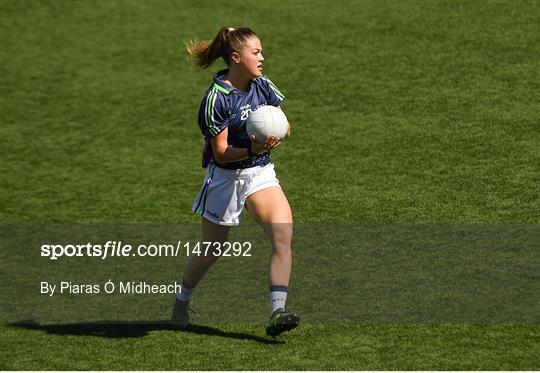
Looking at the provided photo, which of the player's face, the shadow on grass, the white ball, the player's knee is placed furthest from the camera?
the shadow on grass

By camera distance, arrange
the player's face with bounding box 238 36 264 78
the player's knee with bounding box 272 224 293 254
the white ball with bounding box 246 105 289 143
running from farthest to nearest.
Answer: the player's face with bounding box 238 36 264 78, the player's knee with bounding box 272 224 293 254, the white ball with bounding box 246 105 289 143

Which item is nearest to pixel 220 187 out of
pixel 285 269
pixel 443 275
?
pixel 285 269

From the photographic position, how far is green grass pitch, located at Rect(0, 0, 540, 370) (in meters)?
7.72

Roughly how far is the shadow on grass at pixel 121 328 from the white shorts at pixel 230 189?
797mm

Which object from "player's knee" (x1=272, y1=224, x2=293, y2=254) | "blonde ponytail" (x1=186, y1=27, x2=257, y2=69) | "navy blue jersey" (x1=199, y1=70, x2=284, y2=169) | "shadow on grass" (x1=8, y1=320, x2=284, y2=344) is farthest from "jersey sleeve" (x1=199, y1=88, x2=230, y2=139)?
"shadow on grass" (x1=8, y1=320, x2=284, y2=344)

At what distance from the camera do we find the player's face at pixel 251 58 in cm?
765

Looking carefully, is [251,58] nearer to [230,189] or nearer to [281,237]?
[230,189]

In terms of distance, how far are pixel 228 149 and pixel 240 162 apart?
0.66ft

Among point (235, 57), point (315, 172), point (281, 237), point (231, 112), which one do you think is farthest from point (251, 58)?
point (315, 172)

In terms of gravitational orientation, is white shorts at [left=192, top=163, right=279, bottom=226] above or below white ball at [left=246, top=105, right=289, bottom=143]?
below

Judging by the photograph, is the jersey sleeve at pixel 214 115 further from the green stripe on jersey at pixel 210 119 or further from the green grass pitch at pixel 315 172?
the green grass pitch at pixel 315 172

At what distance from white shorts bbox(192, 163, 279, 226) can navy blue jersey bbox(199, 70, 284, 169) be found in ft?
0.18

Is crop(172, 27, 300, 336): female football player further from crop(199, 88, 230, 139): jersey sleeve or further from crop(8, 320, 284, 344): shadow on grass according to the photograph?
crop(8, 320, 284, 344): shadow on grass

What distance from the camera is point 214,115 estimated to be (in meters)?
7.58
